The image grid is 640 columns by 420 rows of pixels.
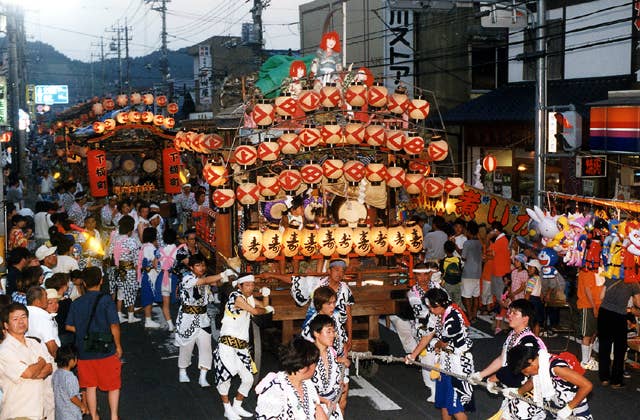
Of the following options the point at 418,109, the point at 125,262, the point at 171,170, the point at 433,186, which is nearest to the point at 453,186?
the point at 433,186

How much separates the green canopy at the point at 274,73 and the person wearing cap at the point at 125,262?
435 cm

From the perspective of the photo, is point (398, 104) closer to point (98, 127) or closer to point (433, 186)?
point (433, 186)

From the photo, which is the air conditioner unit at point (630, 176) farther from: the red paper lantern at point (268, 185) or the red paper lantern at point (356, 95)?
the red paper lantern at point (268, 185)

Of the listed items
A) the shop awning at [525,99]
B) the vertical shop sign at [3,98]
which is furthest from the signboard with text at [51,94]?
the shop awning at [525,99]

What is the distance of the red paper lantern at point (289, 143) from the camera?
464 inches

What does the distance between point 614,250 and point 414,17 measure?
19031 mm

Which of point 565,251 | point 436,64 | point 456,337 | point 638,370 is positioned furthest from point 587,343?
point 436,64

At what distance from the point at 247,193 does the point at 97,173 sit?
49.1ft

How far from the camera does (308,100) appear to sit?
1204 centimetres

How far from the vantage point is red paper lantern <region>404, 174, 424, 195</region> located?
12.6 meters

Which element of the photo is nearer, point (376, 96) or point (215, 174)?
point (215, 174)

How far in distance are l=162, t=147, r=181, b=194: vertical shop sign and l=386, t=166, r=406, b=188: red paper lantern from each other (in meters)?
16.2

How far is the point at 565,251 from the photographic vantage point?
1080 centimetres

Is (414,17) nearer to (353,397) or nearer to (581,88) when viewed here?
(581,88)
